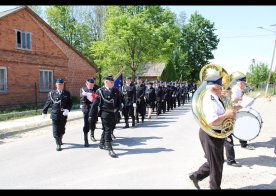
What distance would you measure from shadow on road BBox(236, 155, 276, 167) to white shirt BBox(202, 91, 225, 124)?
8.22ft

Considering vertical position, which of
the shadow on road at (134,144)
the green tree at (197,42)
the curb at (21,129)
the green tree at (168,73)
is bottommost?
the curb at (21,129)

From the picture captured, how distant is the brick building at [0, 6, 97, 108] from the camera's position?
1883 centimetres

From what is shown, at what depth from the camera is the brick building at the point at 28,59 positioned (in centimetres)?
1883

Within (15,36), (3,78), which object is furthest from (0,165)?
(15,36)

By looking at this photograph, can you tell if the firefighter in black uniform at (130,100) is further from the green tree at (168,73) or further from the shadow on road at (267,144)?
the green tree at (168,73)

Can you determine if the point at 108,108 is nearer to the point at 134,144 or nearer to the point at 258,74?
the point at 134,144

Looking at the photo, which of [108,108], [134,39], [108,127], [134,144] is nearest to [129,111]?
[134,144]

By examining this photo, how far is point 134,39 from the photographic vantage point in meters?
28.2

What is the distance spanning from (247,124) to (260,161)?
32.5 inches

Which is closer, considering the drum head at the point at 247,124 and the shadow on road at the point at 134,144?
the drum head at the point at 247,124

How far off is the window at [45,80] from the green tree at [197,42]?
42.7 metres

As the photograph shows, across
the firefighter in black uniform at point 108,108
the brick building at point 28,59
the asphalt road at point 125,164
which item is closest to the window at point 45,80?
A: the brick building at point 28,59

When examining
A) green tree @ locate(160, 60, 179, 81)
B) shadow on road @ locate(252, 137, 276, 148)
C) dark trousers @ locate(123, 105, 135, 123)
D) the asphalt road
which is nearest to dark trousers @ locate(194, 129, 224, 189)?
the asphalt road

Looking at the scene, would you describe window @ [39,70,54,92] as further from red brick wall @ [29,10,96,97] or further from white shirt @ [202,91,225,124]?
white shirt @ [202,91,225,124]
